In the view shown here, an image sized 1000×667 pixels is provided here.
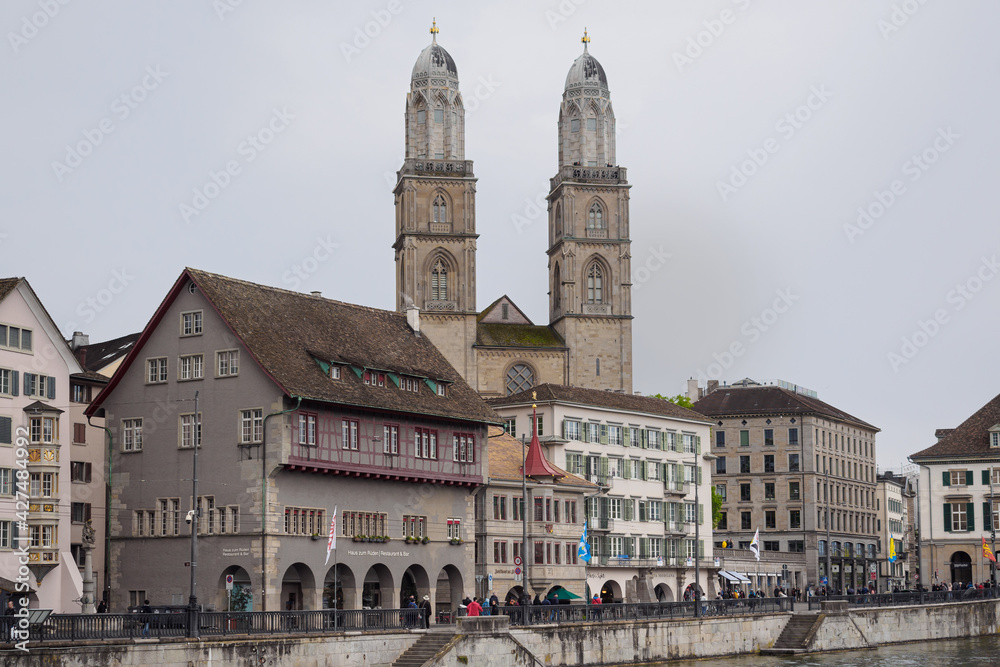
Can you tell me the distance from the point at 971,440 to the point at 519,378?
111ft

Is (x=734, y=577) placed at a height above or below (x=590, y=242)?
below

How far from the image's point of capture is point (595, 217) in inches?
5143

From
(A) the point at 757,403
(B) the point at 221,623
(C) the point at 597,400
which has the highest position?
(A) the point at 757,403

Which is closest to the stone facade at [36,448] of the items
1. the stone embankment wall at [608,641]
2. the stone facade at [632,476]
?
the stone embankment wall at [608,641]

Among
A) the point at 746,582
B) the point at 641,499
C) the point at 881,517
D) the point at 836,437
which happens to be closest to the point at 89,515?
the point at 641,499

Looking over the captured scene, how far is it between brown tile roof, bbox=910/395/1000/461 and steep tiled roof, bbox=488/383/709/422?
19431 mm

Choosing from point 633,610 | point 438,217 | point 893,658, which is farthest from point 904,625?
point 438,217

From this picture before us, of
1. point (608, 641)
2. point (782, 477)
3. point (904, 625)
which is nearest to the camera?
point (608, 641)

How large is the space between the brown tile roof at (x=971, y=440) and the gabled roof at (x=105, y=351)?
5693 centimetres

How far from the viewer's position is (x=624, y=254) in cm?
12975

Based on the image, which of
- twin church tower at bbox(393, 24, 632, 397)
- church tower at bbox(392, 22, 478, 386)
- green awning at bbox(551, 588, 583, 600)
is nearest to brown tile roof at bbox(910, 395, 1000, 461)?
twin church tower at bbox(393, 24, 632, 397)

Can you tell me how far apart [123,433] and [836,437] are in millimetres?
81872

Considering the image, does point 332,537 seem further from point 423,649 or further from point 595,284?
point 595,284

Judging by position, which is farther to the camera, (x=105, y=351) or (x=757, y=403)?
(x=757, y=403)
